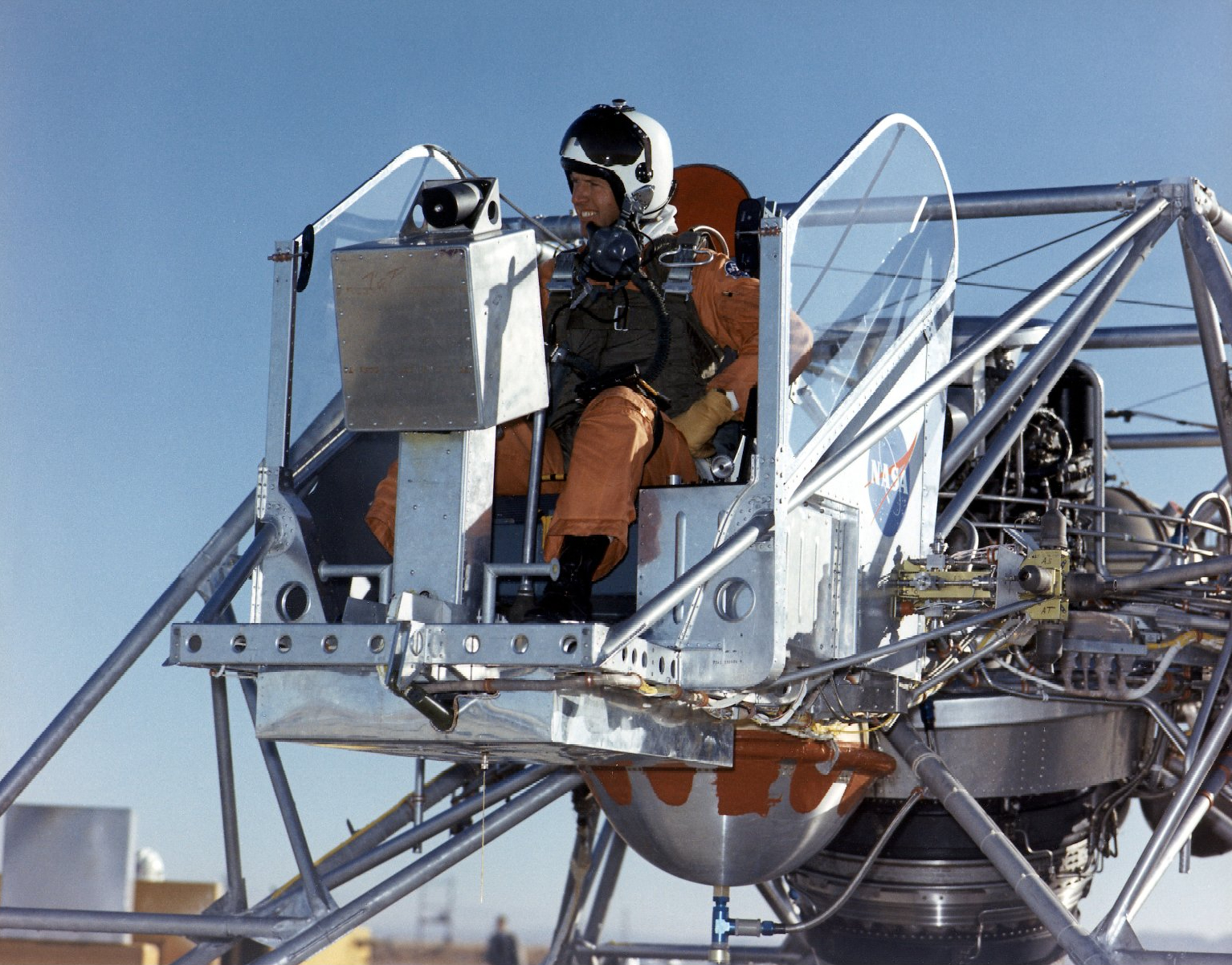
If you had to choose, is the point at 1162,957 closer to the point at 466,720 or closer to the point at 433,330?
the point at 466,720

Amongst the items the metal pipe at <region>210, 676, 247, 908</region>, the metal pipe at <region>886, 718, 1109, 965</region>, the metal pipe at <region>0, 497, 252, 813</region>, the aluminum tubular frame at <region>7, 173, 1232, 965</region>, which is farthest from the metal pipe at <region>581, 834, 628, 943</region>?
the metal pipe at <region>0, 497, 252, 813</region>

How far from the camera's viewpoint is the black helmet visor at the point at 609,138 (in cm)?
523

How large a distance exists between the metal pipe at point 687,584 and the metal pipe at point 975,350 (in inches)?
8.3

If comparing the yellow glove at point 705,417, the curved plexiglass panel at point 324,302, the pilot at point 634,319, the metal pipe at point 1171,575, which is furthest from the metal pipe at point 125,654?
the metal pipe at point 1171,575

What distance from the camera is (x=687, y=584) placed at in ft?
13.7

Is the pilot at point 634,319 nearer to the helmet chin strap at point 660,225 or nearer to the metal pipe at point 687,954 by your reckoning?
the helmet chin strap at point 660,225

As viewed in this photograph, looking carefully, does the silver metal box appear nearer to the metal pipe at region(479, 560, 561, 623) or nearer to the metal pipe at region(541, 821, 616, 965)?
the metal pipe at region(479, 560, 561, 623)

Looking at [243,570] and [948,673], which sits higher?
[243,570]

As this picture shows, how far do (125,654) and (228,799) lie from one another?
1.01m

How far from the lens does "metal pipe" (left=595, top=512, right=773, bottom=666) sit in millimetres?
3945

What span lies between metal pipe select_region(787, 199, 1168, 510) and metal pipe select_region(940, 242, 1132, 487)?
0.24ft

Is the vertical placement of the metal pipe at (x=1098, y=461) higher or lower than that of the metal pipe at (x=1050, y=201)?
lower

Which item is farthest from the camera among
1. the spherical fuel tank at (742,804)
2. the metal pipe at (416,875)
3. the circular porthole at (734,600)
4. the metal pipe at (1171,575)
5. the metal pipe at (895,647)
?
the metal pipe at (416,875)

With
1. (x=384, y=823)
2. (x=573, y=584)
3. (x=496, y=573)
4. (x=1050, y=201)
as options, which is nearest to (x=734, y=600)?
(x=573, y=584)
